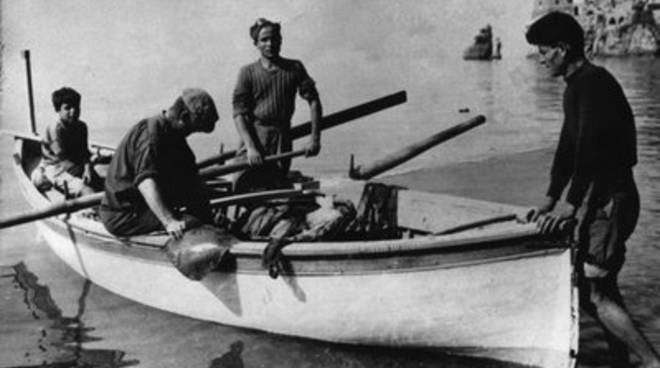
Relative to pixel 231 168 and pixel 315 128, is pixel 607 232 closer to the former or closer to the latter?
pixel 315 128

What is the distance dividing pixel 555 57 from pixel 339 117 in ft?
14.2

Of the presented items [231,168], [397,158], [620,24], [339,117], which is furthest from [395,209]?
[620,24]

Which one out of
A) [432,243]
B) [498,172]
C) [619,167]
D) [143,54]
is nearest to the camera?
[619,167]

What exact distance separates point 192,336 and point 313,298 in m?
1.41

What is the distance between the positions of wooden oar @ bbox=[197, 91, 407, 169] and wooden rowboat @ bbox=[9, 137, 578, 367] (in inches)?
75.1

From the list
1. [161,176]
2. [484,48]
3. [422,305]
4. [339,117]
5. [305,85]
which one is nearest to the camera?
[422,305]

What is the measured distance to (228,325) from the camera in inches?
251

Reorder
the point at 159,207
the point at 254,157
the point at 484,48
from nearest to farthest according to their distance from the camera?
1. the point at 159,207
2. the point at 254,157
3. the point at 484,48

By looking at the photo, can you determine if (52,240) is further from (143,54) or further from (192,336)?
(143,54)

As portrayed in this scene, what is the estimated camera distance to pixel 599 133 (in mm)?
4359

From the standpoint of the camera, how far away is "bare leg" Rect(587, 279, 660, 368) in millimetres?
4543

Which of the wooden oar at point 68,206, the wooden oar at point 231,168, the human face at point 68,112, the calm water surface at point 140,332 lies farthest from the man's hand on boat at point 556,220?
the human face at point 68,112

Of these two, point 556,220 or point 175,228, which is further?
point 175,228

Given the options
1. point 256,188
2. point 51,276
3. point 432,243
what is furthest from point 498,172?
point 432,243
